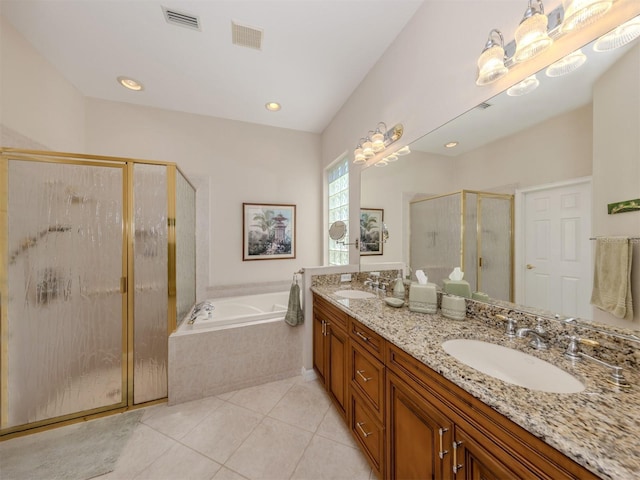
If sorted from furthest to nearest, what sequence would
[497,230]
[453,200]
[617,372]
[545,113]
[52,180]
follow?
1. [52,180]
2. [453,200]
3. [497,230]
4. [545,113]
5. [617,372]

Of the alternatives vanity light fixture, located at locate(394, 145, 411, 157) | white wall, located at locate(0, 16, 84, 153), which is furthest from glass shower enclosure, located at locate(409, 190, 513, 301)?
white wall, located at locate(0, 16, 84, 153)

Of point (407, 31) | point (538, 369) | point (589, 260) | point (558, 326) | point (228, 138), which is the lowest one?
point (538, 369)

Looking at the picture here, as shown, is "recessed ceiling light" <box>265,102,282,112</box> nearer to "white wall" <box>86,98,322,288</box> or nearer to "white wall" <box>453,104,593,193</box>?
"white wall" <box>86,98,322,288</box>

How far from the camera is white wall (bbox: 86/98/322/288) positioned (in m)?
2.53

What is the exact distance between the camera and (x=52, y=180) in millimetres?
1597

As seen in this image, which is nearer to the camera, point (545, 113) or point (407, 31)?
point (545, 113)

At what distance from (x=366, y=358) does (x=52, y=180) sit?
246cm

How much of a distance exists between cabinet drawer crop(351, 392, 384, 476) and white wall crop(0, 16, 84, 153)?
3.05m

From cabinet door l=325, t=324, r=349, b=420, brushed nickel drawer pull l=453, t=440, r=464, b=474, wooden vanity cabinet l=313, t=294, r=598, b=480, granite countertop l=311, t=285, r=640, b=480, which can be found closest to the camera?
granite countertop l=311, t=285, r=640, b=480

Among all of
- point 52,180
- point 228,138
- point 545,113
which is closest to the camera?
point 545,113

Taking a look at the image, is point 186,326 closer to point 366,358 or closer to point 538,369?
point 366,358

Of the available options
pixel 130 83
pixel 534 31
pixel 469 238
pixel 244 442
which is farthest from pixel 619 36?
pixel 130 83

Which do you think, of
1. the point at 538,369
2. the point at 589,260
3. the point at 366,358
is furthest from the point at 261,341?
the point at 589,260

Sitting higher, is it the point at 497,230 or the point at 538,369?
the point at 497,230
